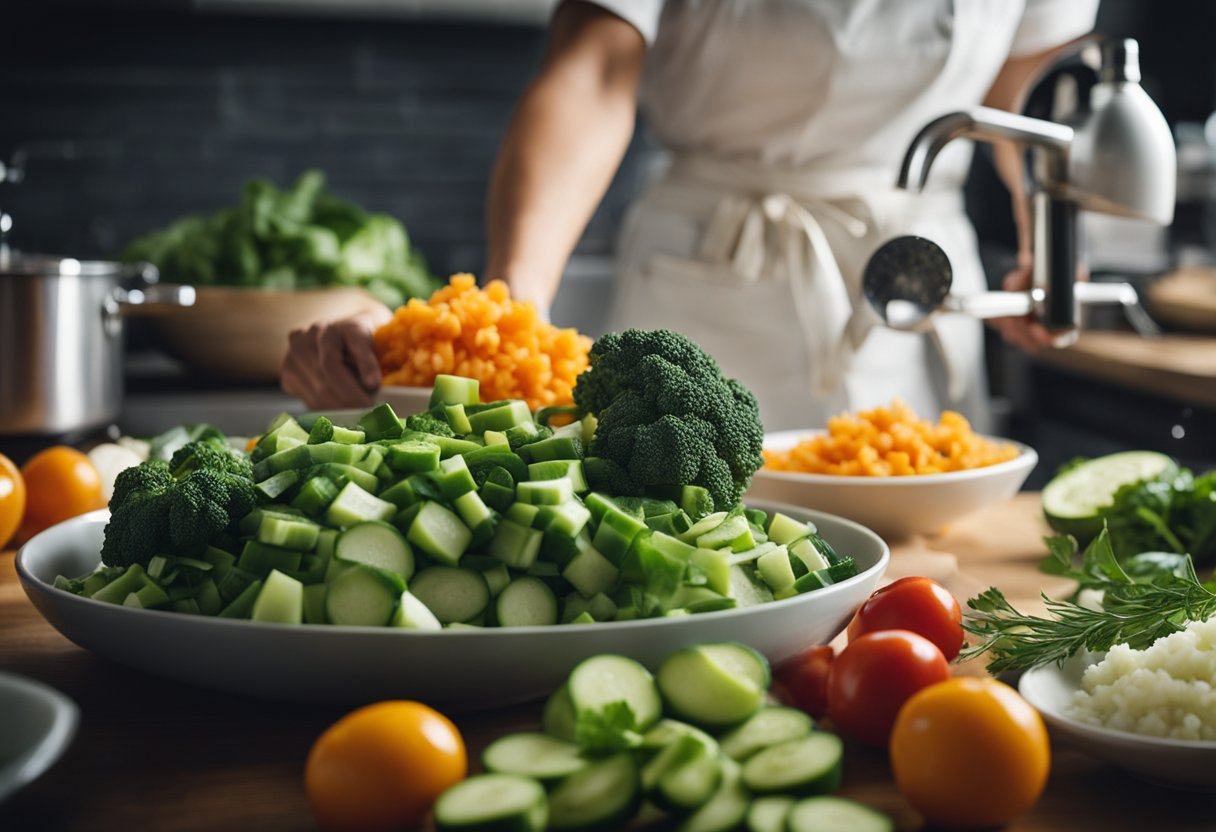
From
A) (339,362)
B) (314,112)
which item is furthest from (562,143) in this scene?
(314,112)

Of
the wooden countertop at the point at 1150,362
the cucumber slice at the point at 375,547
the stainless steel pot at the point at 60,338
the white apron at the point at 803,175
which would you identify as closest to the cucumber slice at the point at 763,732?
the cucumber slice at the point at 375,547

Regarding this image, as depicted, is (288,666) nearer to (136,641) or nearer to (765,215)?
(136,641)

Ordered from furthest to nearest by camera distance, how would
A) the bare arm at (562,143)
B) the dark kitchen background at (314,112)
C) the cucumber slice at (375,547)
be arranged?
the dark kitchen background at (314,112)
the bare arm at (562,143)
the cucumber slice at (375,547)

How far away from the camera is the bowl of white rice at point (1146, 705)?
0.66 m

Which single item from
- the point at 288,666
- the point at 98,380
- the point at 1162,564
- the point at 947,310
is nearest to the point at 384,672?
the point at 288,666

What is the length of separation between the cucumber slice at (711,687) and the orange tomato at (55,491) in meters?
0.86

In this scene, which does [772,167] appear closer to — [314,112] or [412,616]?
[412,616]

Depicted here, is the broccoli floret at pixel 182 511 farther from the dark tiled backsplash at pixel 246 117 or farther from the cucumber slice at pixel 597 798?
the dark tiled backsplash at pixel 246 117

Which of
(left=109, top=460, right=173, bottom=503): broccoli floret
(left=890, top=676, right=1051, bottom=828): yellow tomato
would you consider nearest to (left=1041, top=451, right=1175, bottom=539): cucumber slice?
(left=890, top=676, right=1051, bottom=828): yellow tomato

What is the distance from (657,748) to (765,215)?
4.82 ft

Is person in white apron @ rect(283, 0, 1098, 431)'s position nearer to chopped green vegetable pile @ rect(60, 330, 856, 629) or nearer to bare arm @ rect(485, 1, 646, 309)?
bare arm @ rect(485, 1, 646, 309)

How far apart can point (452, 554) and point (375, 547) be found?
5cm

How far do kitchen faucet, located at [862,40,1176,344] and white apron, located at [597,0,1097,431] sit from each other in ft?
1.15

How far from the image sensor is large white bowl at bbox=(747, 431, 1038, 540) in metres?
1.23
